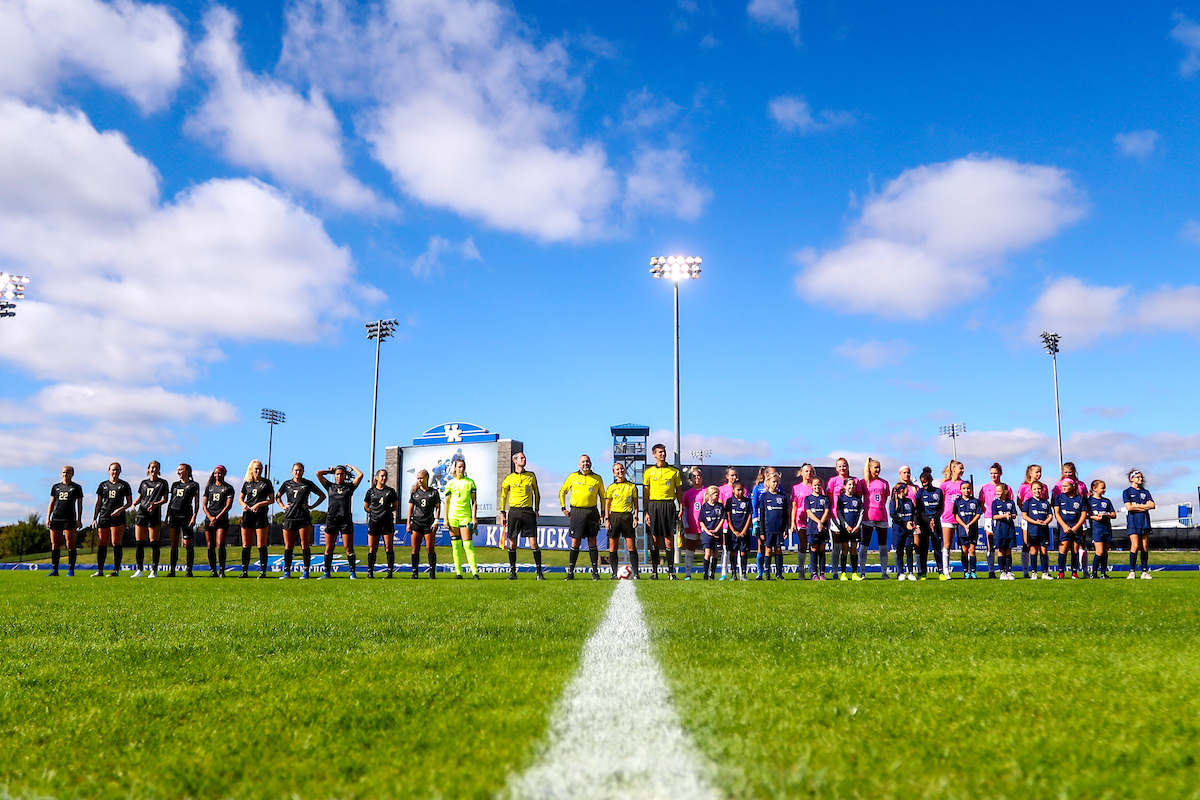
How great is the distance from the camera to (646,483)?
38.4ft

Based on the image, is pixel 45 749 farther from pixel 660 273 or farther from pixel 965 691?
pixel 660 273

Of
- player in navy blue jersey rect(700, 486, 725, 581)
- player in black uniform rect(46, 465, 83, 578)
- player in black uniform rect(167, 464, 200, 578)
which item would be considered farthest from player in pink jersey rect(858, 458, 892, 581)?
player in black uniform rect(46, 465, 83, 578)

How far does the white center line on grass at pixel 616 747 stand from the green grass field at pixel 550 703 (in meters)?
0.06

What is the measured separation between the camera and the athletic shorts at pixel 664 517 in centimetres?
1143

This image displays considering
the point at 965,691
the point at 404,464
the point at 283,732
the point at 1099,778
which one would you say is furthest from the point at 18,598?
the point at 404,464

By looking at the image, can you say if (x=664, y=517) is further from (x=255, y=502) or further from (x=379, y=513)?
(x=255, y=502)

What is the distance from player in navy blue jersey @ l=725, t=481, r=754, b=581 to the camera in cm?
1173

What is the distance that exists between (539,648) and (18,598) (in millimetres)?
6538

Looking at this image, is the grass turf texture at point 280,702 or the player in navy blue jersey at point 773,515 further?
the player in navy blue jersey at point 773,515

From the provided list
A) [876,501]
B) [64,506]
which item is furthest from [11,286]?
[876,501]

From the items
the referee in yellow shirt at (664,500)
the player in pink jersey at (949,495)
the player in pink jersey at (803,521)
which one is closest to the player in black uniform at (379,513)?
the referee in yellow shirt at (664,500)

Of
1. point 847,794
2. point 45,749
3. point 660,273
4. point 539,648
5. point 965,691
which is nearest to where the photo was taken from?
point 847,794

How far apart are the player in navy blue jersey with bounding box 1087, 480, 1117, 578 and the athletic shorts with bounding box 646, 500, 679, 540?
660cm

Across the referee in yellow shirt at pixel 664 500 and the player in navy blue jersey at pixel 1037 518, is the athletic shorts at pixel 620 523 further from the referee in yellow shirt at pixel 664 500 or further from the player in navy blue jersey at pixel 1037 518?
the player in navy blue jersey at pixel 1037 518
